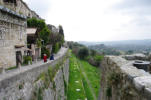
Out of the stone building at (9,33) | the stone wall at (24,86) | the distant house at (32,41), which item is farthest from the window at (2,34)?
the distant house at (32,41)

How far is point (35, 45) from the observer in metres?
19.7

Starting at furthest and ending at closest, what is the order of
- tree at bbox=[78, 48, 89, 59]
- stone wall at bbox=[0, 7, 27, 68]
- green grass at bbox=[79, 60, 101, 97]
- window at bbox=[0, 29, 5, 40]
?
1. tree at bbox=[78, 48, 89, 59]
2. green grass at bbox=[79, 60, 101, 97]
3. stone wall at bbox=[0, 7, 27, 68]
4. window at bbox=[0, 29, 5, 40]

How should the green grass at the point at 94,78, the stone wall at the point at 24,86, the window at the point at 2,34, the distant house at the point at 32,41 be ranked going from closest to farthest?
the stone wall at the point at 24,86 → the window at the point at 2,34 → the distant house at the point at 32,41 → the green grass at the point at 94,78

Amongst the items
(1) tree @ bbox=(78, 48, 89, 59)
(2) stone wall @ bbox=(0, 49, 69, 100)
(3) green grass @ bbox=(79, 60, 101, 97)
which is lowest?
(3) green grass @ bbox=(79, 60, 101, 97)

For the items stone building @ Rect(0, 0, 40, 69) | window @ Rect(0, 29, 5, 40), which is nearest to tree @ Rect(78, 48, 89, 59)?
stone building @ Rect(0, 0, 40, 69)

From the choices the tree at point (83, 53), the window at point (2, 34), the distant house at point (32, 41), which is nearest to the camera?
the window at point (2, 34)

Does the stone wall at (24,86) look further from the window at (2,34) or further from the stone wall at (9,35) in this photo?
the window at (2,34)

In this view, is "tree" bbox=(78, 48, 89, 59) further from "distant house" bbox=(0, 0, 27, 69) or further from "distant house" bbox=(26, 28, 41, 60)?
"distant house" bbox=(0, 0, 27, 69)

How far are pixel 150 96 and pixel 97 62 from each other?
62.0 meters

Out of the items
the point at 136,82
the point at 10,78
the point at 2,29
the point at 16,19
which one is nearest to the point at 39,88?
the point at 10,78

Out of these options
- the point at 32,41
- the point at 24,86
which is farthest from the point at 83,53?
the point at 24,86

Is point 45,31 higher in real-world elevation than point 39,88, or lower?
higher

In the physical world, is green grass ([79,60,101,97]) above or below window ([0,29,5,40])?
below

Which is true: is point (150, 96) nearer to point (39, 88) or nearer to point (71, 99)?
point (39, 88)
